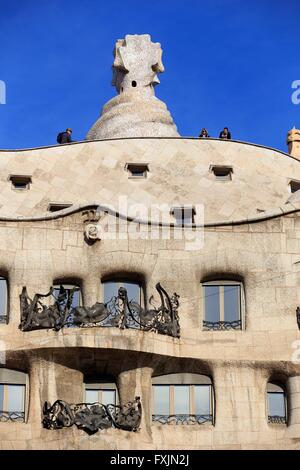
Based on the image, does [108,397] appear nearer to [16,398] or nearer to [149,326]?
[149,326]

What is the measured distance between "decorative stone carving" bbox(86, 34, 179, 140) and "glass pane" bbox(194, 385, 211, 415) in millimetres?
9161

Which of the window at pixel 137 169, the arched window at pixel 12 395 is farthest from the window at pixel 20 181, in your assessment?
the arched window at pixel 12 395

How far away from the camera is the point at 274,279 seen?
110 feet

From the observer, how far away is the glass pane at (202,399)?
3281 centimetres

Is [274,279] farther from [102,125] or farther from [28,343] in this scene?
[102,125]

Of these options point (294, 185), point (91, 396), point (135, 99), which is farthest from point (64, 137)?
point (91, 396)

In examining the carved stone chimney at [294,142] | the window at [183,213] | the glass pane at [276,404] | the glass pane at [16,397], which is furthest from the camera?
the carved stone chimney at [294,142]

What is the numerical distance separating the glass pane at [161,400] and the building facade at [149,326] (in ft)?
0.08

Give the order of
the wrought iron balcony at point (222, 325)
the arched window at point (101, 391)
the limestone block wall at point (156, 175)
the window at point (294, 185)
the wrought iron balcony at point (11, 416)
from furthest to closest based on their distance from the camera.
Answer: the window at point (294, 185), the limestone block wall at point (156, 175), the wrought iron balcony at point (222, 325), the arched window at point (101, 391), the wrought iron balcony at point (11, 416)

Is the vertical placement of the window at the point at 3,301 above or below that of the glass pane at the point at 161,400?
above

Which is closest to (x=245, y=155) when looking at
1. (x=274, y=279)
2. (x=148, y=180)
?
(x=148, y=180)

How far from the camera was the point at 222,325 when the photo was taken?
110 feet

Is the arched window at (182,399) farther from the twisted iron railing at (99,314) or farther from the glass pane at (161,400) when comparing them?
the twisted iron railing at (99,314)

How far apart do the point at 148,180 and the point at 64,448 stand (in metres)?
8.83
